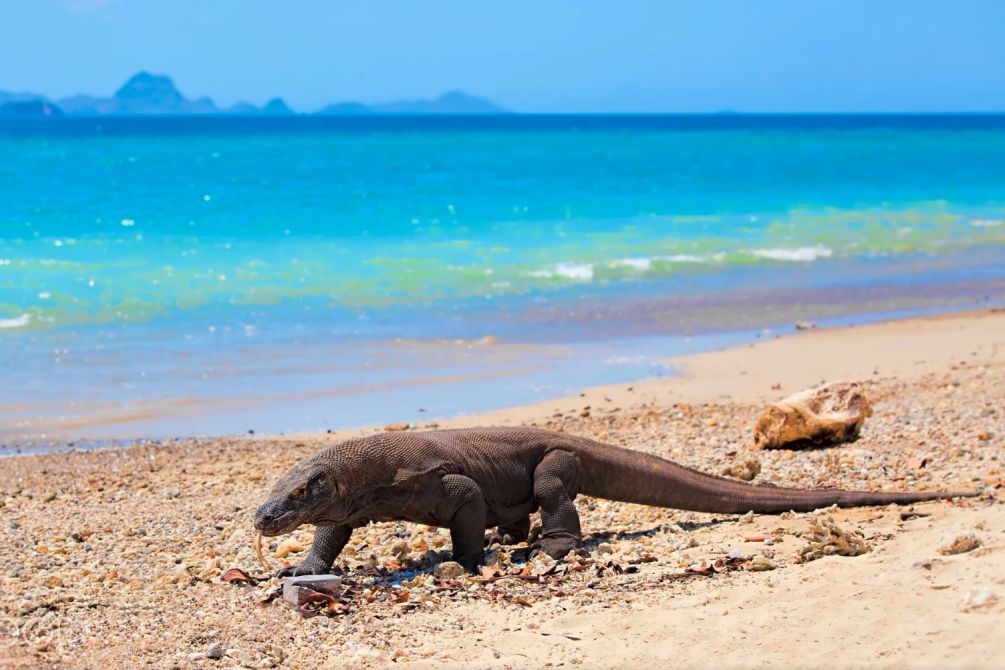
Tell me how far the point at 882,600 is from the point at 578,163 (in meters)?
57.8

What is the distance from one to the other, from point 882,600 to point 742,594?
0.68m

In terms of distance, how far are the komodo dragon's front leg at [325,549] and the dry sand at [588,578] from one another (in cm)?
15

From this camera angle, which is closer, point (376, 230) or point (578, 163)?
point (376, 230)

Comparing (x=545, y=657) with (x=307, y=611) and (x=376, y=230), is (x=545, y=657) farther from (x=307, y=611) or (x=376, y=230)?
(x=376, y=230)

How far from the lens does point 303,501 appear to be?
241 inches

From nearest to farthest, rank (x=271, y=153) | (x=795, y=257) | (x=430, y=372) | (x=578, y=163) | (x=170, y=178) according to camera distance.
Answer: (x=430, y=372), (x=795, y=257), (x=170, y=178), (x=578, y=163), (x=271, y=153)

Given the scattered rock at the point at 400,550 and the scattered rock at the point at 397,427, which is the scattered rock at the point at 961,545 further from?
the scattered rock at the point at 397,427

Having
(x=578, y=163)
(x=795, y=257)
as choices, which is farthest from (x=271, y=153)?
(x=795, y=257)

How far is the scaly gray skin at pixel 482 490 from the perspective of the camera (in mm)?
6289

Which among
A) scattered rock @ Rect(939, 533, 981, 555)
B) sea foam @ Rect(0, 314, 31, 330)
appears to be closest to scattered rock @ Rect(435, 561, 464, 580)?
scattered rock @ Rect(939, 533, 981, 555)

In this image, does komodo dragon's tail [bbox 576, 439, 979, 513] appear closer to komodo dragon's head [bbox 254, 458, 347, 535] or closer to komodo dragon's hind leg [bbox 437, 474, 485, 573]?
komodo dragon's hind leg [bbox 437, 474, 485, 573]

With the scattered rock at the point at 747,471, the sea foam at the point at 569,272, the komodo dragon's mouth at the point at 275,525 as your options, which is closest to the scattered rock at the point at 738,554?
the scattered rock at the point at 747,471

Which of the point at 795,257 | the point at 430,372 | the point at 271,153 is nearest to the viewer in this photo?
the point at 430,372

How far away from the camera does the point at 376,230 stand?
33312mm
